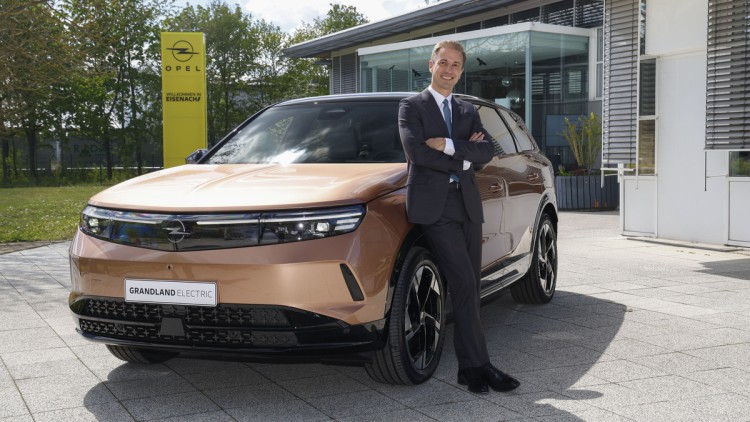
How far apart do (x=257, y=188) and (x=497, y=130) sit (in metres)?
2.52

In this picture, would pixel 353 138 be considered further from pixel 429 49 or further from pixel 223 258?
pixel 429 49

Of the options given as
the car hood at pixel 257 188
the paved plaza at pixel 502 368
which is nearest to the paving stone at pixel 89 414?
the paved plaza at pixel 502 368

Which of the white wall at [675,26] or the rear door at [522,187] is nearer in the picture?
the rear door at [522,187]

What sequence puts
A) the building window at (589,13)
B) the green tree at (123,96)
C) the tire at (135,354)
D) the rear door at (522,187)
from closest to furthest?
the tire at (135,354), the rear door at (522,187), the building window at (589,13), the green tree at (123,96)

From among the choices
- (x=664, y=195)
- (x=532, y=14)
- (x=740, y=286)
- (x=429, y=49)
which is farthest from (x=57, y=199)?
(x=740, y=286)

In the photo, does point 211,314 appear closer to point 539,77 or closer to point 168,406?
point 168,406

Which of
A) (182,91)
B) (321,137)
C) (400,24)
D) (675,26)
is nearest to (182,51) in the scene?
(182,91)

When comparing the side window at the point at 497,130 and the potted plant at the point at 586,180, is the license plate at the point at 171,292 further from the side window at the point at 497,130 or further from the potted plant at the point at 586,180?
the potted plant at the point at 586,180

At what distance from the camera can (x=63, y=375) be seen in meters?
4.84

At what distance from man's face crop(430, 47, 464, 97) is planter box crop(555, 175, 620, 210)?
13969mm

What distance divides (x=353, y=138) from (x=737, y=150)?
6607 millimetres

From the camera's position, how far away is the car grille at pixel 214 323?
3865 millimetres

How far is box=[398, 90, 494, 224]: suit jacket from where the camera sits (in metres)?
4.30

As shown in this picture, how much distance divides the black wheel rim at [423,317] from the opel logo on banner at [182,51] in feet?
53.9
